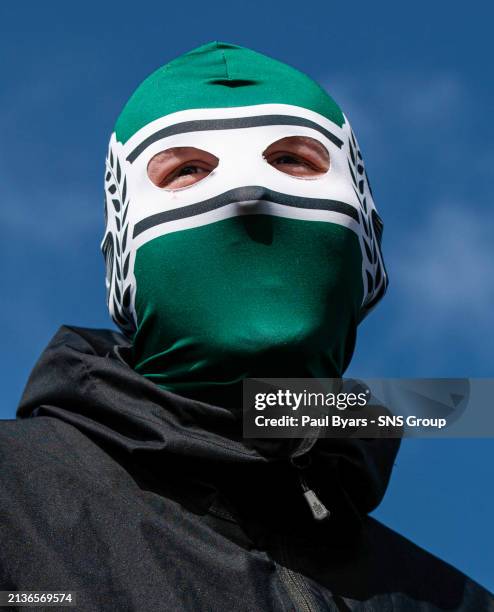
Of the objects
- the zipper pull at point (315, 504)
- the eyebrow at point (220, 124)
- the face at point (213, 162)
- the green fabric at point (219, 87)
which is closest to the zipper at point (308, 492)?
the zipper pull at point (315, 504)

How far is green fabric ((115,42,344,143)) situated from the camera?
3.42m

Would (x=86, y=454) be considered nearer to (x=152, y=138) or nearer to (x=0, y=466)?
(x=0, y=466)

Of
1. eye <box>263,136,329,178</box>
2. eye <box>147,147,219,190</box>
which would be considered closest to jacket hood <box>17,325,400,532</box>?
eye <box>147,147,219,190</box>

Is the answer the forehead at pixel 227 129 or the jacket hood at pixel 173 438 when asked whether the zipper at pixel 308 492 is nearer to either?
the jacket hood at pixel 173 438

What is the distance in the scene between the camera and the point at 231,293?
3023 millimetres

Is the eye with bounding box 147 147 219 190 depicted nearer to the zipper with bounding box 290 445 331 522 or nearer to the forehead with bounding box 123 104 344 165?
the forehead with bounding box 123 104 344 165

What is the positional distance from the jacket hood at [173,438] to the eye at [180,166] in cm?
67

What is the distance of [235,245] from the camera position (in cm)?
307

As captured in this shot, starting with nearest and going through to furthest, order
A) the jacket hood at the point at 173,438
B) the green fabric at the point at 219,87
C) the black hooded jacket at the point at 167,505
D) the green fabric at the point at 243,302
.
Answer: the black hooded jacket at the point at 167,505
the jacket hood at the point at 173,438
the green fabric at the point at 243,302
the green fabric at the point at 219,87

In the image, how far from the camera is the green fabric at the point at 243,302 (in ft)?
9.64

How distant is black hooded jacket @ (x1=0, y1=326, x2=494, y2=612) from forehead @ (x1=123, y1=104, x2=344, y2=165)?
0.72 m

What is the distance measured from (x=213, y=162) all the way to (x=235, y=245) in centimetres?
32

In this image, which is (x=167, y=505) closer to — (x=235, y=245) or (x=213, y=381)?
(x=213, y=381)

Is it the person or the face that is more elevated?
the face
